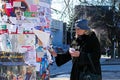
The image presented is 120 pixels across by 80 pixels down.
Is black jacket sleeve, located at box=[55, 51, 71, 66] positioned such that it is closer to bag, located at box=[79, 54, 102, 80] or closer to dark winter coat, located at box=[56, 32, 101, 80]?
dark winter coat, located at box=[56, 32, 101, 80]

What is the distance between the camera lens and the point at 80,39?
18.6 ft

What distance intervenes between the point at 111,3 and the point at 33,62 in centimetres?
3831

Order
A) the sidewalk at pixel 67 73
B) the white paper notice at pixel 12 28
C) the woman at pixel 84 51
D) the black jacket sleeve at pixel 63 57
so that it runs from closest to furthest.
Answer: the white paper notice at pixel 12 28 < the woman at pixel 84 51 < the black jacket sleeve at pixel 63 57 < the sidewalk at pixel 67 73

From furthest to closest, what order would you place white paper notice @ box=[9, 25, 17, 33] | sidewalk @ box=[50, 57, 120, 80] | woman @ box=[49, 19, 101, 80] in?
sidewalk @ box=[50, 57, 120, 80] < woman @ box=[49, 19, 101, 80] < white paper notice @ box=[9, 25, 17, 33]

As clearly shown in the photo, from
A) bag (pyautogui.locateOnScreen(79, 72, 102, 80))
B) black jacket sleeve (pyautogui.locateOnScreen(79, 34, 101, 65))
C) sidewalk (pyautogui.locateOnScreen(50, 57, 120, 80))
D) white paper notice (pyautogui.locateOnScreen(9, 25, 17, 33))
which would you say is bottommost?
sidewalk (pyautogui.locateOnScreen(50, 57, 120, 80))

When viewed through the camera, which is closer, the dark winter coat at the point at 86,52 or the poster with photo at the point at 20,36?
the poster with photo at the point at 20,36

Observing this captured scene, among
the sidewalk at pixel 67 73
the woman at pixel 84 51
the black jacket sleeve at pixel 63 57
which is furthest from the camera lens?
the sidewalk at pixel 67 73

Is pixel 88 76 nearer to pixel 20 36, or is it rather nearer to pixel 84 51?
pixel 84 51

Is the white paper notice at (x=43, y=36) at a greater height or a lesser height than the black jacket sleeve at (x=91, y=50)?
greater

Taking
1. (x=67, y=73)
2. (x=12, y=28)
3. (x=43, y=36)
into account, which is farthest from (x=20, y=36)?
(x=67, y=73)

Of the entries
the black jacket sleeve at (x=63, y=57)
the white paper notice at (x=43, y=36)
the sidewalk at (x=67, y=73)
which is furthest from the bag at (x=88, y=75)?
the sidewalk at (x=67, y=73)

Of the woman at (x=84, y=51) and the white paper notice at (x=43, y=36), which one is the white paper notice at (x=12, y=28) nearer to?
the white paper notice at (x=43, y=36)

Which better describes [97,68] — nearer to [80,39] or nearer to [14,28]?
[80,39]

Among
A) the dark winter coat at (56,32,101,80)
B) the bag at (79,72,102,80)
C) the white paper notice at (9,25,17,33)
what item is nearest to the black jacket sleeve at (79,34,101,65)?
the dark winter coat at (56,32,101,80)
